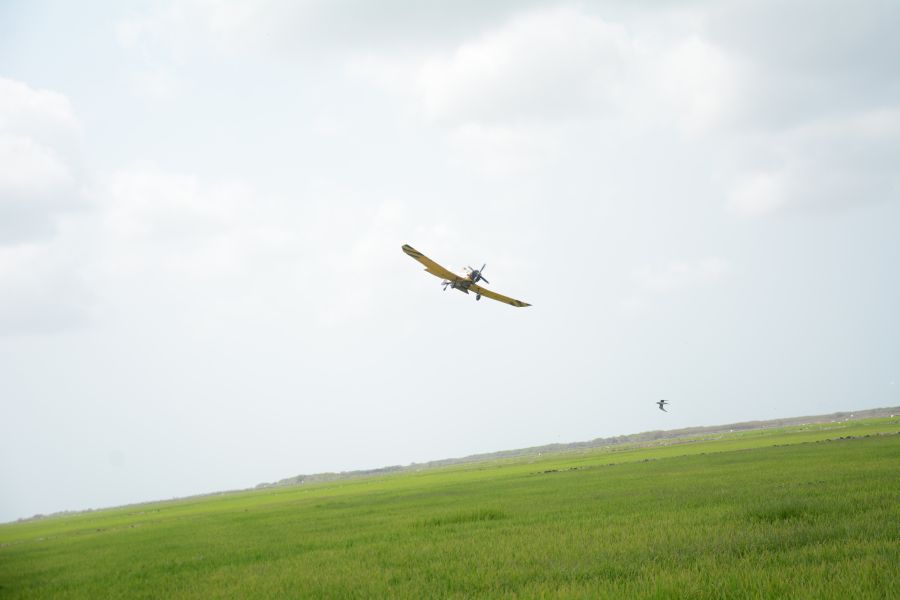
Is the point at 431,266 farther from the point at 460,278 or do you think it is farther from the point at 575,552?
the point at 575,552

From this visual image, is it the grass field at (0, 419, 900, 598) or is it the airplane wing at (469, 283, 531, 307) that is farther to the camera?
the airplane wing at (469, 283, 531, 307)

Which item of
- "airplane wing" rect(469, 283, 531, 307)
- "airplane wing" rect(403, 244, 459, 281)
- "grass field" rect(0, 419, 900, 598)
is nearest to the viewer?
"grass field" rect(0, 419, 900, 598)

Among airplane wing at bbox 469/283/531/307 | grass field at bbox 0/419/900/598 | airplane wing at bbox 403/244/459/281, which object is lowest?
grass field at bbox 0/419/900/598

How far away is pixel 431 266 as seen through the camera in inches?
1140

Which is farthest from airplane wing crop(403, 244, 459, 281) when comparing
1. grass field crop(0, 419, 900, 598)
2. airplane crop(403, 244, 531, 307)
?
grass field crop(0, 419, 900, 598)

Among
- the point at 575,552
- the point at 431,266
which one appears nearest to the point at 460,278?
the point at 431,266

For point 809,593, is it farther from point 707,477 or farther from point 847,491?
point 707,477

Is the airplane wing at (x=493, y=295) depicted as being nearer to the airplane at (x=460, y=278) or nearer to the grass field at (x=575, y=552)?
the airplane at (x=460, y=278)

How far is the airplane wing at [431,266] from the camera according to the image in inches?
1078

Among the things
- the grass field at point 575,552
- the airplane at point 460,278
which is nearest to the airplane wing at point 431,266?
the airplane at point 460,278

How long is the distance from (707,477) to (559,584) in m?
18.2

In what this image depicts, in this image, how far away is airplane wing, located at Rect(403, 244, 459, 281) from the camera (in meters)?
27.4

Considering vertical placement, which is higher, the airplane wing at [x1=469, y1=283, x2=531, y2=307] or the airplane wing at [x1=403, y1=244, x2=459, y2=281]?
the airplane wing at [x1=403, y1=244, x2=459, y2=281]

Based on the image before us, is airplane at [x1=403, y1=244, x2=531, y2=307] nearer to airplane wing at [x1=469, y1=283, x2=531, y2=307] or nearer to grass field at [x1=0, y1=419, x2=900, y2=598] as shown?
airplane wing at [x1=469, y1=283, x2=531, y2=307]
